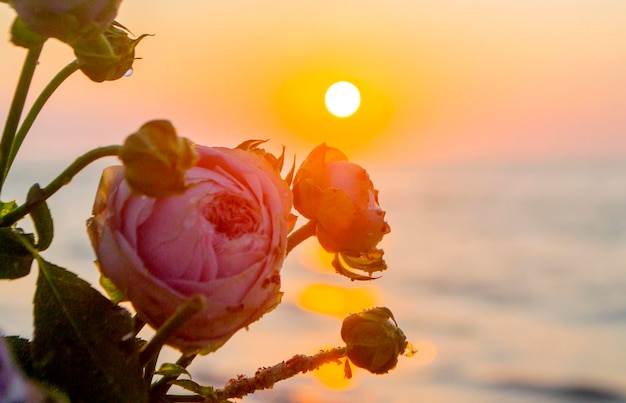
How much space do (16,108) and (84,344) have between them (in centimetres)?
10

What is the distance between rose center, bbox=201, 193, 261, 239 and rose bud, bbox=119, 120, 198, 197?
40mm

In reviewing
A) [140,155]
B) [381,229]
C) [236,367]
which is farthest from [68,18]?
[236,367]

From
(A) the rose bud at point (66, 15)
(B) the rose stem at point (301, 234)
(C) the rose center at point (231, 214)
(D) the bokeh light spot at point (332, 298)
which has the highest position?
(D) the bokeh light spot at point (332, 298)

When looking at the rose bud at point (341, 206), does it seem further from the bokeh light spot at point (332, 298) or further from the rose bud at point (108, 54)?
the bokeh light spot at point (332, 298)

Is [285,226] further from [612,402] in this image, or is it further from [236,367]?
[612,402]

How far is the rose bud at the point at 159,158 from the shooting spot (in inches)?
10.7

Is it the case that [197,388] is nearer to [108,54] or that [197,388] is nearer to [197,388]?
[197,388]

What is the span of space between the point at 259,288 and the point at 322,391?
1477 millimetres

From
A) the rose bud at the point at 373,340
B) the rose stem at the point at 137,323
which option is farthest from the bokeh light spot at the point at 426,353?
the rose stem at the point at 137,323

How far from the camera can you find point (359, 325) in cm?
43

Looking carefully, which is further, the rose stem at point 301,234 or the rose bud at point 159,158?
the rose stem at point 301,234

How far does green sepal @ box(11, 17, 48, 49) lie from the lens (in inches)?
12.3

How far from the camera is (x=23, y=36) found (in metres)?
0.32

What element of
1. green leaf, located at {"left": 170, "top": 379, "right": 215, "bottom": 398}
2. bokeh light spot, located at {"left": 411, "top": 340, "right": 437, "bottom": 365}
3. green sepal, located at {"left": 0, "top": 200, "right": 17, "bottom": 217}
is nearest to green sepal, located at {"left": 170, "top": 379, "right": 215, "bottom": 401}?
green leaf, located at {"left": 170, "top": 379, "right": 215, "bottom": 398}
